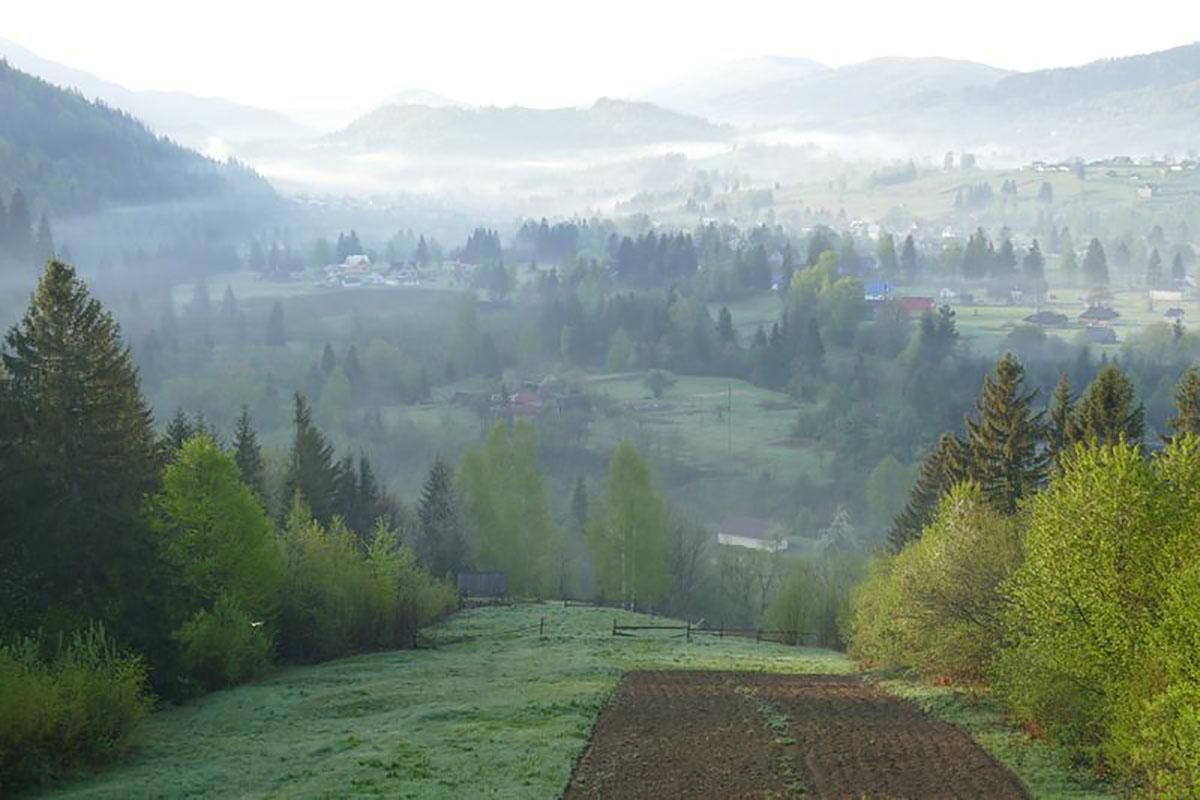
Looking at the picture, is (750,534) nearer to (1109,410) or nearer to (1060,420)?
(1060,420)

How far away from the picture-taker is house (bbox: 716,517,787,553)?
11688cm

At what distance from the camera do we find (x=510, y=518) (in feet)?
313

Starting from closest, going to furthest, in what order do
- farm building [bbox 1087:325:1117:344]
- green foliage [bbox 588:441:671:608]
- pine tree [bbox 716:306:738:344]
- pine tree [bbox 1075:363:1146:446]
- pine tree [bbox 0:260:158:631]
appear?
pine tree [bbox 0:260:158:631], pine tree [bbox 1075:363:1146:446], green foliage [bbox 588:441:671:608], farm building [bbox 1087:325:1117:344], pine tree [bbox 716:306:738:344]

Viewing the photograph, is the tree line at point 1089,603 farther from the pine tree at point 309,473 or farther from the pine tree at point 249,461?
the pine tree at point 249,461

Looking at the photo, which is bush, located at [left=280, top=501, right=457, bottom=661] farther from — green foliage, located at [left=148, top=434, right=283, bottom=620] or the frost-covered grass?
green foliage, located at [left=148, top=434, right=283, bottom=620]

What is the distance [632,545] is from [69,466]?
2205 inches

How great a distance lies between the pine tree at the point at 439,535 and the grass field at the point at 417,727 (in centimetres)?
2898

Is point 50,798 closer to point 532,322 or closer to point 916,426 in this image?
point 916,426

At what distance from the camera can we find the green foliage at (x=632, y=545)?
94.4 meters

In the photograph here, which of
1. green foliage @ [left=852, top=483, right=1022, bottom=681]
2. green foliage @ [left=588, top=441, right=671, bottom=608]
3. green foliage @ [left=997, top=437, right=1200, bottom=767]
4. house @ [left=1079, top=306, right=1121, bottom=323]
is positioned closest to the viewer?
green foliage @ [left=997, top=437, right=1200, bottom=767]

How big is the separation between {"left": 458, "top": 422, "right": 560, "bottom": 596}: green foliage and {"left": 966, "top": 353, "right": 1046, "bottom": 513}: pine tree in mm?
43054

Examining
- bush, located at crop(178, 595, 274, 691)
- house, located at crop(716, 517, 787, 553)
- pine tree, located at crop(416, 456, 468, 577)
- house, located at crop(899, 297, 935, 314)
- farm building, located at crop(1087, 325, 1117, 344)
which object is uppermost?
house, located at crop(899, 297, 935, 314)

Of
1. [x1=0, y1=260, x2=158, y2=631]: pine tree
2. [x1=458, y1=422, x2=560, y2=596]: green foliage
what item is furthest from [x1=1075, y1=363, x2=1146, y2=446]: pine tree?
[x1=458, y1=422, x2=560, y2=596]: green foliage

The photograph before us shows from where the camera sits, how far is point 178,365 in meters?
169
